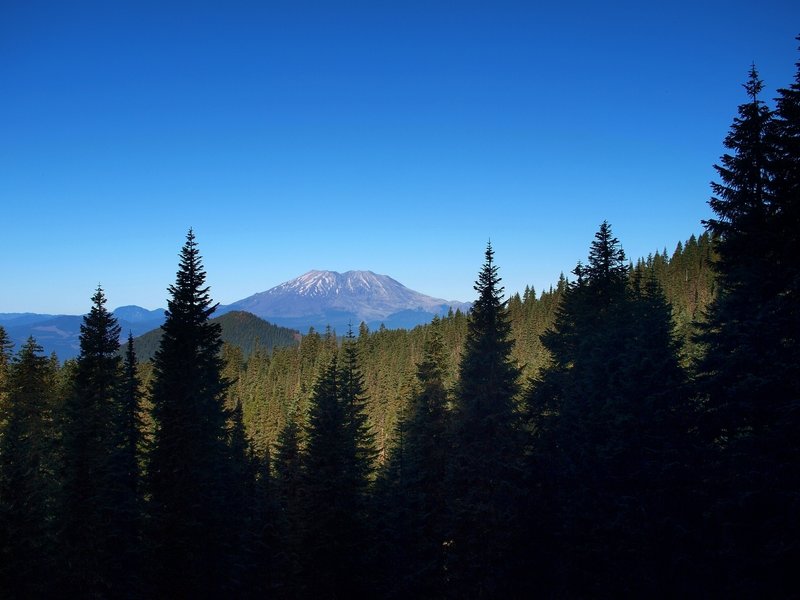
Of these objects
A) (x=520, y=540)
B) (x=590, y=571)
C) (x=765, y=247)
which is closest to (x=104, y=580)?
(x=520, y=540)

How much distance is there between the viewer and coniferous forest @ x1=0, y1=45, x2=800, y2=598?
525 inches

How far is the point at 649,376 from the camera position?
56.5 ft

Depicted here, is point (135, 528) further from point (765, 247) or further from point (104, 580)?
point (765, 247)

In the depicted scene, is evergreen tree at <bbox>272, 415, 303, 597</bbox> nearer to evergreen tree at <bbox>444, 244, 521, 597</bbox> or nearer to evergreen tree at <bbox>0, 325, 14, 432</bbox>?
evergreen tree at <bbox>444, 244, 521, 597</bbox>

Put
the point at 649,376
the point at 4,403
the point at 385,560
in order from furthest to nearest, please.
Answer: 1. the point at 4,403
2. the point at 385,560
3. the point at 649,376

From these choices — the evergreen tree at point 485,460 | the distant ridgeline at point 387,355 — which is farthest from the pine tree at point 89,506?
the distant ridgeline at point 387,355

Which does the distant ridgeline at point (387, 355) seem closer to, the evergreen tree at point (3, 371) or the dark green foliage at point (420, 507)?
the evergreen tree at point (3, 371)

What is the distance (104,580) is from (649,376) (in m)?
21.4

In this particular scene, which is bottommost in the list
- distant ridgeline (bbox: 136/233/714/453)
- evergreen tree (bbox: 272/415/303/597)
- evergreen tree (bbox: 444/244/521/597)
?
evergreen tree (bbox: 272/415/303/597)

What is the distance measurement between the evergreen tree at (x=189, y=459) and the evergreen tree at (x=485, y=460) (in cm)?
975

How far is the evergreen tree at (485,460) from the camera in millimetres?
18562

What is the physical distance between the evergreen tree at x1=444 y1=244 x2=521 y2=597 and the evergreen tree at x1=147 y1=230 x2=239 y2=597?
9.75 meters

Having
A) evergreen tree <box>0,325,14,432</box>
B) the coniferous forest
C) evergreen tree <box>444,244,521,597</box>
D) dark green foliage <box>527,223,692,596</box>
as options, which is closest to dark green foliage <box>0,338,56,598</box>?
the coniferous forest

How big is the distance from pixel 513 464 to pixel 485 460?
3.60ft
